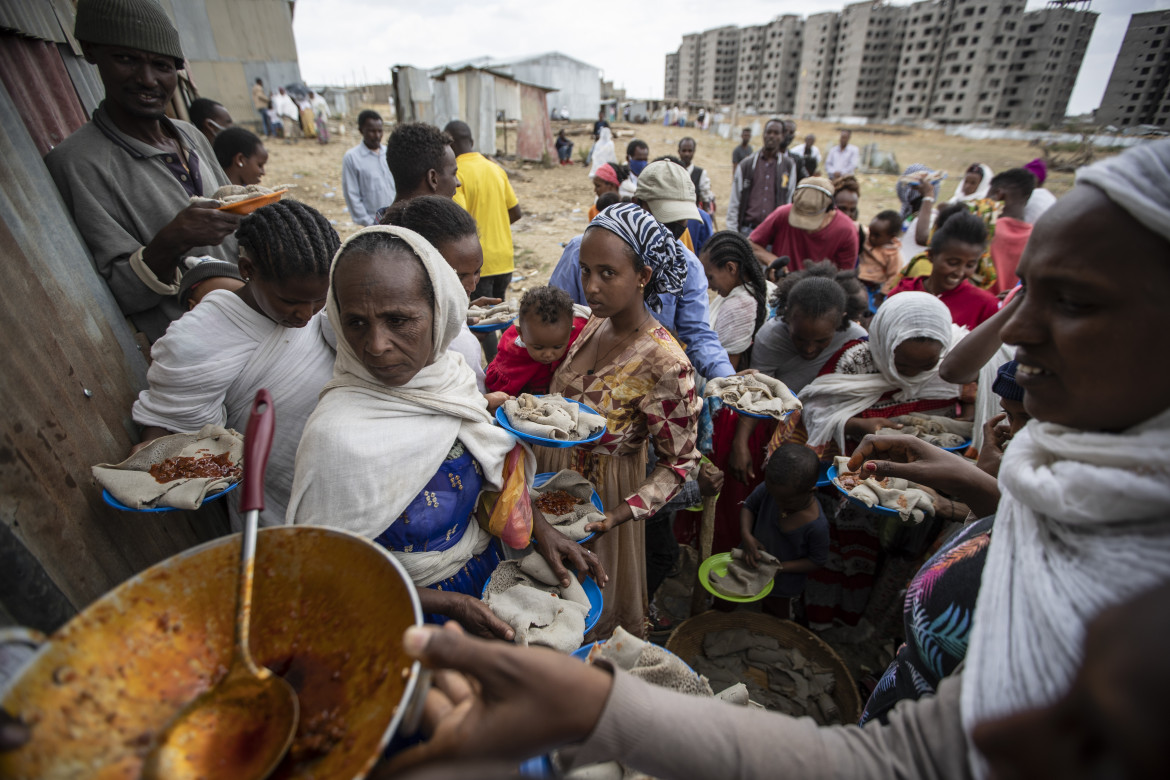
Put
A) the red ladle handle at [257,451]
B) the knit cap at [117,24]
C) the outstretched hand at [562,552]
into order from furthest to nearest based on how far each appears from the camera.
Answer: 1. the knit cap at [117,24]
2. the outstretched hand at [562,552]
3. the red ladle handle at [257,451]

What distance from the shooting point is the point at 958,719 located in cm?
91

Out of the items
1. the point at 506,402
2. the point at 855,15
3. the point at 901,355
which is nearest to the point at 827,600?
the point at 901,355

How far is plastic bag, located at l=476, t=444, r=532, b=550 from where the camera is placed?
183 cm

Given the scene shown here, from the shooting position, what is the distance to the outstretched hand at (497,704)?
81 cm

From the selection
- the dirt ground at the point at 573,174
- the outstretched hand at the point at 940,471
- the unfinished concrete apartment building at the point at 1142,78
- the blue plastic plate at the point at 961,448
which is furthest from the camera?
the unfinished concrete apartment building at the point at 1142,78

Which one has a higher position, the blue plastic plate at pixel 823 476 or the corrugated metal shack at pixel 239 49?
the corrugated metal shack at pixel 239 49

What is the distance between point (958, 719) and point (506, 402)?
1.69 m

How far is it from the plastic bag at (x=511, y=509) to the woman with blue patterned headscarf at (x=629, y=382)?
1.24 feet

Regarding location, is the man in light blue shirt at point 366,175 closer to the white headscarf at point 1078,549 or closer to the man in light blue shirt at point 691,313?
the man in light blue shirt at point 691,313

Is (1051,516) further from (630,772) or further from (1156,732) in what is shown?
(630,772)

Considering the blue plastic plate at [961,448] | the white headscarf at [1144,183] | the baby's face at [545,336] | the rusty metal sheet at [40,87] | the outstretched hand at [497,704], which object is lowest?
the blue plastic plate at [961,448]

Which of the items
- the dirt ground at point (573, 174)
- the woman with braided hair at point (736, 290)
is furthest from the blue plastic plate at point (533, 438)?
the dirt ground at point (573, 174)

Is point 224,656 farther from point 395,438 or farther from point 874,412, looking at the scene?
point 874,412

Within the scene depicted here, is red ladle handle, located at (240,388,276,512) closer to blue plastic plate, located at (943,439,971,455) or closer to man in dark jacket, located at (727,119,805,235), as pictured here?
blue plastic plate, located at (943,439,971,455)
